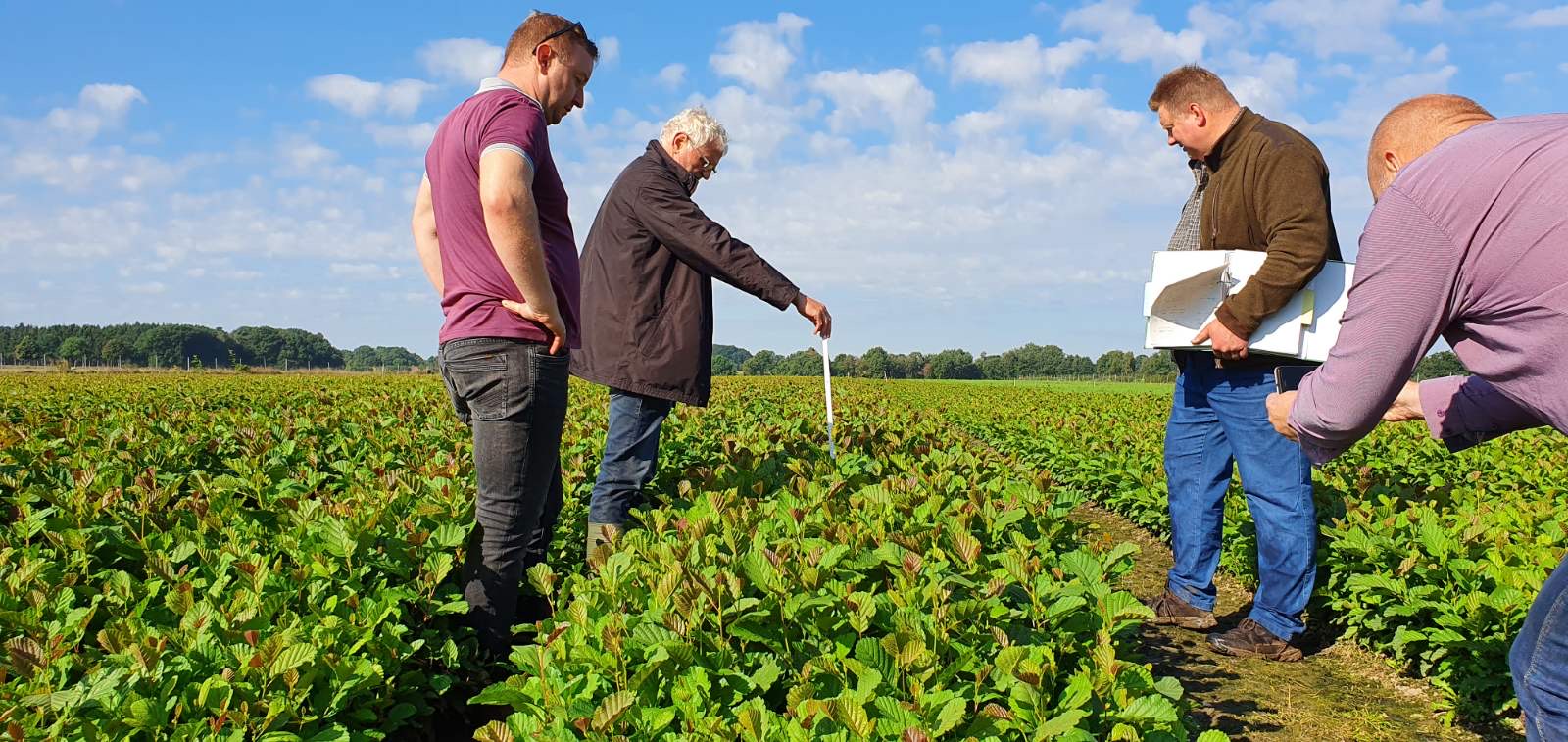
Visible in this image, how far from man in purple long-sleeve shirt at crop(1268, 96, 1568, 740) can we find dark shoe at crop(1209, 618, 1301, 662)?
232 centimetres

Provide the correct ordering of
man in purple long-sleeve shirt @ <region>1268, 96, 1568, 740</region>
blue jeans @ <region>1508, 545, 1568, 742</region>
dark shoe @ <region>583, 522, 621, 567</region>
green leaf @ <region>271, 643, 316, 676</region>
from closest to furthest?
man in purple long-sleeve shirt @ <region>1268, 96, 1568, 740</region> < blue jeans @ <region>1508, 545, 1568, 742</region> < green leaf @ <region>271, 643, 316, 676</region> < dark shoe @ <region>583, 522, 621, 567</region>

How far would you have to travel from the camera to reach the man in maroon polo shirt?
9.36 ft

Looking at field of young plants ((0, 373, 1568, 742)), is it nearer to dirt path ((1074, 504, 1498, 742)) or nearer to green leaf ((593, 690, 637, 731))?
green leaf ((593, 690, 637, 731))

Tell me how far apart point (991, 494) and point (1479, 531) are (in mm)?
2057

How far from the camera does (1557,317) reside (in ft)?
5.15

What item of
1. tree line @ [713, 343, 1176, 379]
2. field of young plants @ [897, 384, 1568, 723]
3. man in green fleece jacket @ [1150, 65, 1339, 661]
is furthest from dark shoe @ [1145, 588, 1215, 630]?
tree line @ [713, 343, 1176, 379]

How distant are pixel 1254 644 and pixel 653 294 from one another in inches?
122

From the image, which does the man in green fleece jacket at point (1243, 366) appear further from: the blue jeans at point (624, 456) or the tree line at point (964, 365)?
the tree line at point (964, 365)

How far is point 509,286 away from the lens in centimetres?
297

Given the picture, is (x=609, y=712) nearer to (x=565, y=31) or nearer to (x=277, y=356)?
(x=565, y=31)

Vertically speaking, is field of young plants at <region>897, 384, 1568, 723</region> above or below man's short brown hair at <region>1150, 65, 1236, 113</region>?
below

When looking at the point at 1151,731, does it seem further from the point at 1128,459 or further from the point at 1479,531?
the point at 1128,459

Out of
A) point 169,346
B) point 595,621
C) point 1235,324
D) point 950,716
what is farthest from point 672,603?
point 169,346

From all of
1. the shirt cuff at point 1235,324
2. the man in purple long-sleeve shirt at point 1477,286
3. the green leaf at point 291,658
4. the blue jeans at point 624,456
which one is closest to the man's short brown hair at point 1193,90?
the shirt cuff at point 1235,324
